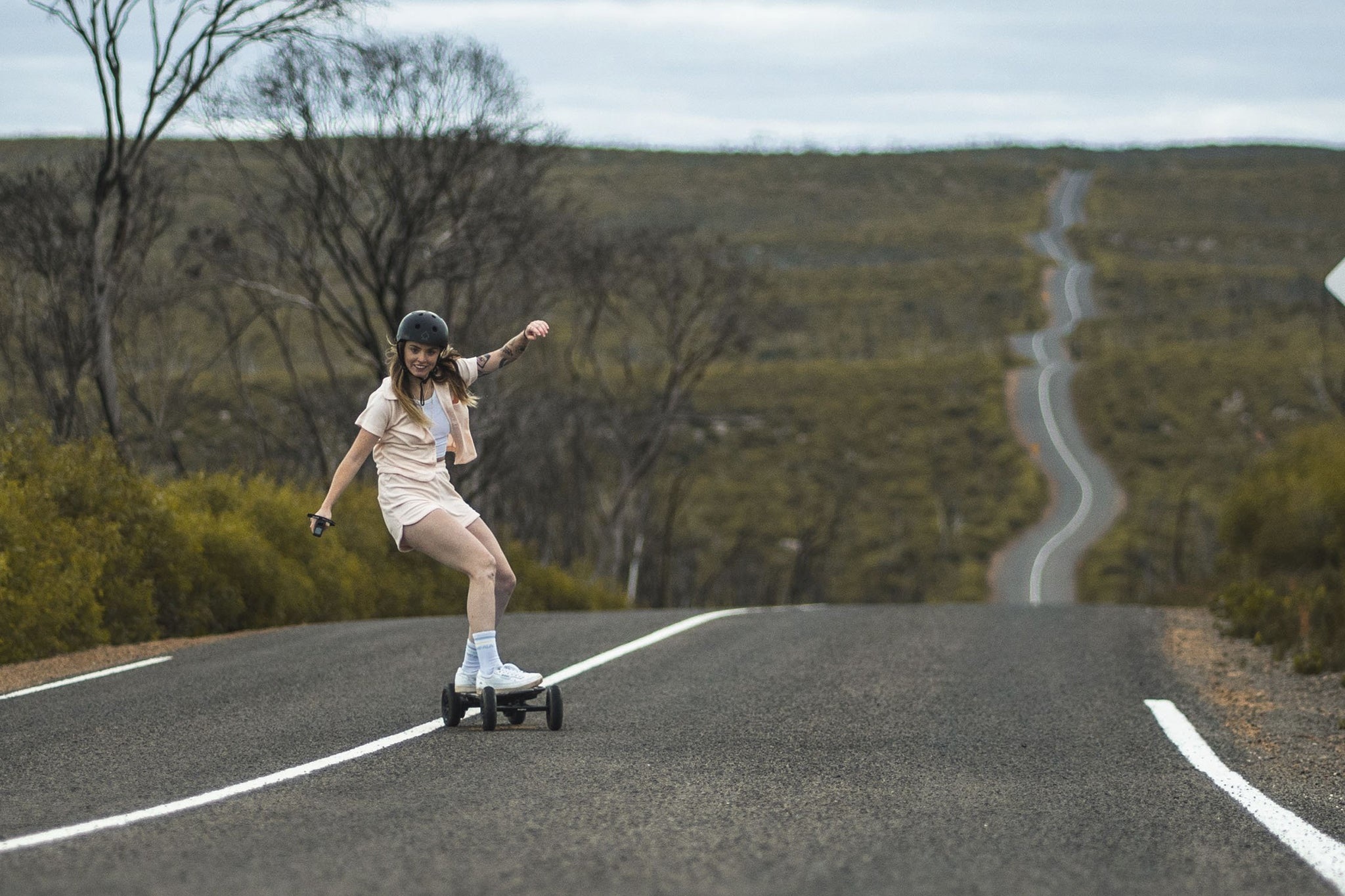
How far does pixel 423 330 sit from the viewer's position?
23.6 feet

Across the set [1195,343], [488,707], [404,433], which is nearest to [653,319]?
[404,433]

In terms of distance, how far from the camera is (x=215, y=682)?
9.49 m

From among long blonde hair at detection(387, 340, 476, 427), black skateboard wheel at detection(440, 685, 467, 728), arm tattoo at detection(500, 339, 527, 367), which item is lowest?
black skateboard wheel at detection(440, 685, 467, 728)

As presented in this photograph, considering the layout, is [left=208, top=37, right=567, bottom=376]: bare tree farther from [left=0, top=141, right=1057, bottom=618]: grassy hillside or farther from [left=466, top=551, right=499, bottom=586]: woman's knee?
[left=466, top=551, right=499, bottom=586]: woman's knee

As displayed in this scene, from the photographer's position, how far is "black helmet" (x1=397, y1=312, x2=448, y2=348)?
282 inches

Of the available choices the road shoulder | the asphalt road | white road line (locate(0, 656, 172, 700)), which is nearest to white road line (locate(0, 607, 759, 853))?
the asphalt road

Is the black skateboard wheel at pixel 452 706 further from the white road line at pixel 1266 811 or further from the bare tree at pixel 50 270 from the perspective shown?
the bare tree at pixel 50 270

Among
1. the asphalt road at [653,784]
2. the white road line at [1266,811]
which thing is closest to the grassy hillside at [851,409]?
the asphalt road at [653,784]

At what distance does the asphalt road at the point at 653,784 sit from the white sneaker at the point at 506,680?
243 mm

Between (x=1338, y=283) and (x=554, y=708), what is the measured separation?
16.8 feet

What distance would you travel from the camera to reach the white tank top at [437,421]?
7.31 m

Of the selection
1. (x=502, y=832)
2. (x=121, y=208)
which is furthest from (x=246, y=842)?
(x=121, y=208)

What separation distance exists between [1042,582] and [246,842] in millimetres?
41083

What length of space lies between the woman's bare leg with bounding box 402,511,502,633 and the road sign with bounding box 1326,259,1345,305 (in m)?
4.99
